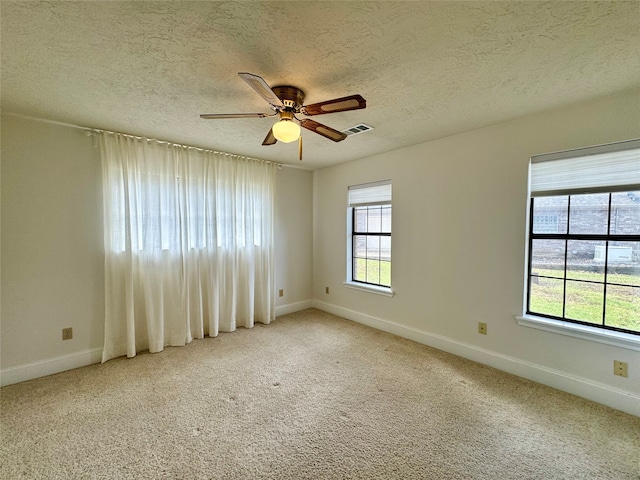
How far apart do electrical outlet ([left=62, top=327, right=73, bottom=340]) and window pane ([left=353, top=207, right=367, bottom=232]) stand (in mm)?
3584

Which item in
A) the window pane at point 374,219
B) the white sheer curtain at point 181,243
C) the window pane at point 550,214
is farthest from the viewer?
the window pane at point 374,219

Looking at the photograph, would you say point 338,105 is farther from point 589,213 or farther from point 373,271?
point 373,271

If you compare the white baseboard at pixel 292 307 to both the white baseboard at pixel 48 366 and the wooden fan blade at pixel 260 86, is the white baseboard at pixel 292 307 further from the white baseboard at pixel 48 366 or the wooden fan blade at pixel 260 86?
the wooden fan blade at pixel 260 86

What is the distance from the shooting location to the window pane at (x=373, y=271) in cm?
391

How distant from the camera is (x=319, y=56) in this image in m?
1.58

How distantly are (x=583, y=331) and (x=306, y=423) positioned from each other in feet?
7.62

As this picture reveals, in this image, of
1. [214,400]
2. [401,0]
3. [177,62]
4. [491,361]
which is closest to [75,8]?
[177,62]

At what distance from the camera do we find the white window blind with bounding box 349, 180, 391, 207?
12.0 ft

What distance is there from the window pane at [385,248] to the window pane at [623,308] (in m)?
2.10

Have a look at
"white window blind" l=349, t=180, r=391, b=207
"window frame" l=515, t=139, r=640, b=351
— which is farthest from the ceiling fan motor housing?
"window frame" l=515, t=139, r=640, b=351

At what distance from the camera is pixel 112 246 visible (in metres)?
2.83

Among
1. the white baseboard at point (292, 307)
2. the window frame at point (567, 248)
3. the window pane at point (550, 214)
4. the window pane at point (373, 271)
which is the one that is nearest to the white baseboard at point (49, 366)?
the white baseboard at point (292, 307)

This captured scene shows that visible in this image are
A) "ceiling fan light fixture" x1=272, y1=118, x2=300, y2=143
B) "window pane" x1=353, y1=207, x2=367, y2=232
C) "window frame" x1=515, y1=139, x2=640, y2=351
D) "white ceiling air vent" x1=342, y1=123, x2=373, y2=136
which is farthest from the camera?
"window pane" x1=353, y1=207, x2=367, y2=232

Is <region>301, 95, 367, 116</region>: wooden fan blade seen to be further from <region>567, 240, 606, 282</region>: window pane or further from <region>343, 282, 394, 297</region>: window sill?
<region>343, 282, 394, 297</region>: window sill
